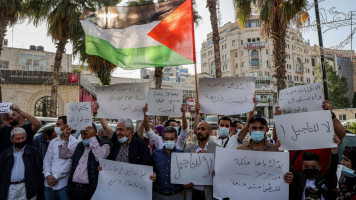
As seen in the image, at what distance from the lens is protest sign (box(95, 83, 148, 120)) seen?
4.01m

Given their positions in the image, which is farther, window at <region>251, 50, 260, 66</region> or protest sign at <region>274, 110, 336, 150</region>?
window at <region>251, 50, 260, 66</region>

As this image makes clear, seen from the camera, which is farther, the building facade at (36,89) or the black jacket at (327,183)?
the building facade at (36,89)

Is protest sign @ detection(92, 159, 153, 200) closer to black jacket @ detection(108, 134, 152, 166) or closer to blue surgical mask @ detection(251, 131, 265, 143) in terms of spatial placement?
black jacket @ detection(108, 134, 152, 166)

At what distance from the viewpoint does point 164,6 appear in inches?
182

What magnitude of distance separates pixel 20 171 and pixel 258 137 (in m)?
3.36

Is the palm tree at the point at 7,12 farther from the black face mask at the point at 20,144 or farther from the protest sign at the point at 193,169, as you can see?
the protest sign at the point at 193,169

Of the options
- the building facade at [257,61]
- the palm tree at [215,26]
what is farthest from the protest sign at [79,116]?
the building facade at [257,61]

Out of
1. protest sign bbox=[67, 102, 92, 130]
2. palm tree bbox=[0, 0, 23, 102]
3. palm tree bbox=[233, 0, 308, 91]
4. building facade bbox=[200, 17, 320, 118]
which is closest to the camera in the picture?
protest sign bbox=[67, 102, 92, 130]

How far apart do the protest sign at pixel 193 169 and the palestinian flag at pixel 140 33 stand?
1729 mm

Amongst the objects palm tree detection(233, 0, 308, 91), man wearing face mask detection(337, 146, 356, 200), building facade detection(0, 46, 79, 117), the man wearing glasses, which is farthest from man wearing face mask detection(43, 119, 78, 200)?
building facade detection(0, 46, 79, 117)

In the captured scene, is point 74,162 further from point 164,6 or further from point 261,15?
point 261,15

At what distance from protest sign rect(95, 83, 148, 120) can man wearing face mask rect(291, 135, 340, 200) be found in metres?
2.31

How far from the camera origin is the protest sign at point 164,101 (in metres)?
3.97


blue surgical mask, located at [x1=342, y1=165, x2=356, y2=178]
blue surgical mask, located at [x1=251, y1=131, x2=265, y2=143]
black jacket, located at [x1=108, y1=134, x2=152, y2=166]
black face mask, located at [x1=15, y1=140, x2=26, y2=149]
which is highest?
blue surgical mask, located at [x1=251, y1=131, x2=265, y2=143]
